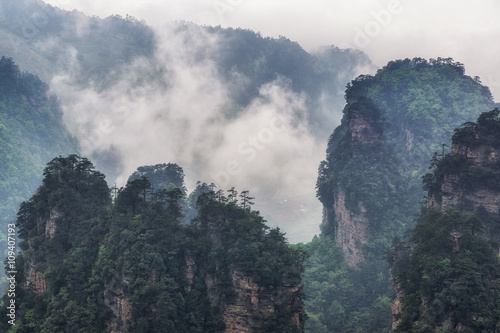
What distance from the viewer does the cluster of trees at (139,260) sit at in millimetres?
54500

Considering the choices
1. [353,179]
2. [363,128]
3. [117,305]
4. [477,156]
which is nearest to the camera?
[117,305]

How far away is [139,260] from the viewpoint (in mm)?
55812

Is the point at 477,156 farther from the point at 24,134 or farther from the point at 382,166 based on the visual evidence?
the point at 24,134

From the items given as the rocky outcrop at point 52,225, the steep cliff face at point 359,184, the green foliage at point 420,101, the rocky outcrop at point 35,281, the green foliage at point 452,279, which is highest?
the green foliage at point 420,101

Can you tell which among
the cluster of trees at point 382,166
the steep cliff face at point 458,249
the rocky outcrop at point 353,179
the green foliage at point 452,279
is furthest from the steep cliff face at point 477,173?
the rocky outcrop at point 353,179

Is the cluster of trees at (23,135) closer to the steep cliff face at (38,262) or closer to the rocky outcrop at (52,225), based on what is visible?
the steep cliff face at (38,262)

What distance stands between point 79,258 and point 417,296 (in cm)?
3771

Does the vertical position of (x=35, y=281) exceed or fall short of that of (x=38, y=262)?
Result: it falls short

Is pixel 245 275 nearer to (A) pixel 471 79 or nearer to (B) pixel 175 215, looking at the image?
(B) pixel 175 215

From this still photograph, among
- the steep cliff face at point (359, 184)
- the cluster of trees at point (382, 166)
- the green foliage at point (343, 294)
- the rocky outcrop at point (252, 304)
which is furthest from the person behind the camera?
the steep cliff face at point (359, 184)

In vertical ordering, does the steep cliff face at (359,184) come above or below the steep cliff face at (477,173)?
above

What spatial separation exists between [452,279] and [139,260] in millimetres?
31936

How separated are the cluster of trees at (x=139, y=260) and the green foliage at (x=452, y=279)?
12334 millimetres

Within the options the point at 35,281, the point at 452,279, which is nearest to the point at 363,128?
the point at 452,279
